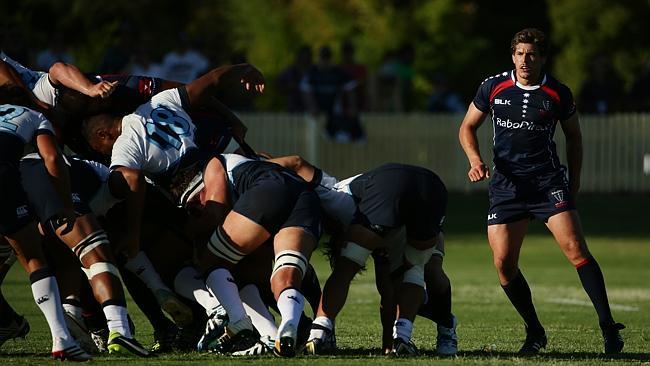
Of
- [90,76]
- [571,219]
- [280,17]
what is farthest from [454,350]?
[280,17]

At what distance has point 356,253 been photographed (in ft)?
29.5

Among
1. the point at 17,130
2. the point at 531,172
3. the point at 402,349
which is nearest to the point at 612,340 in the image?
the point at 531,172

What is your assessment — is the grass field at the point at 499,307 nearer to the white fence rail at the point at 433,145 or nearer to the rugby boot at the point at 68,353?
the rugby boot at the point at 68,353

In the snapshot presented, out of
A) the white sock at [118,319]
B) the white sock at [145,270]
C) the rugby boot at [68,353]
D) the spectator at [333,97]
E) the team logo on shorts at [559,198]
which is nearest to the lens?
the rugby boot at [68,353]

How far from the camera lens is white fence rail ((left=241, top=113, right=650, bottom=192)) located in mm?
25031

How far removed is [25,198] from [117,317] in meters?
1.01

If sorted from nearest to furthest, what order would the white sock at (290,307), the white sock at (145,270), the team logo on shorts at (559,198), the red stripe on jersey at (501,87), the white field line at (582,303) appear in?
1. the white sock at (290,307)
2. the white sock at (145,270)
3. the team logo on shorts at (559,198)
4. the red stripe on jersey at (501,87)
5. the white field line at (582,303)

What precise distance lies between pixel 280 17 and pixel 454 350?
3911 centimetres

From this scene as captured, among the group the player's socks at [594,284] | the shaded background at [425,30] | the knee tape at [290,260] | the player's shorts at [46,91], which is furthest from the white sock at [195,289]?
the shaded background at [425,30]

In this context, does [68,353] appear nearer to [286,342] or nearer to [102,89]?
[286,342]

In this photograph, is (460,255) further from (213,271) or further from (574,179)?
(213,271)

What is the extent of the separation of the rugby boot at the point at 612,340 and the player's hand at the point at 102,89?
12.7ft

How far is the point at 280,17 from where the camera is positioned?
47562 mm

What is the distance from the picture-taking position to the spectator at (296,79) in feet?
81.8
